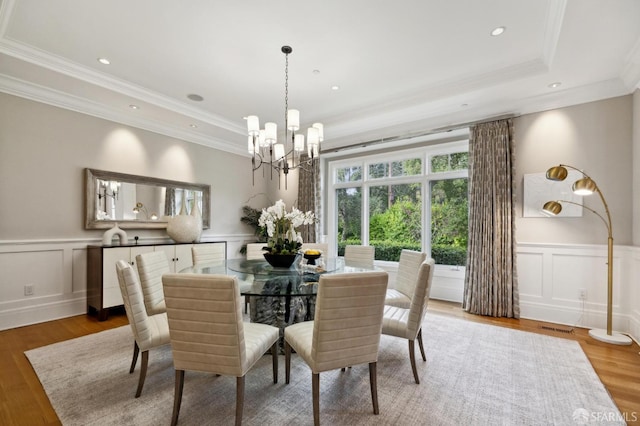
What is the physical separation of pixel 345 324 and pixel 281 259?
1.26m

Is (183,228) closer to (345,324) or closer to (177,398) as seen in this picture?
(177,398)

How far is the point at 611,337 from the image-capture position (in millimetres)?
3045

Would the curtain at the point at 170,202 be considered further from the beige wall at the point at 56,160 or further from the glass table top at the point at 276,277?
the glass table top at the point at 276,277

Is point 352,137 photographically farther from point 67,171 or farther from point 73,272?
point 73,272

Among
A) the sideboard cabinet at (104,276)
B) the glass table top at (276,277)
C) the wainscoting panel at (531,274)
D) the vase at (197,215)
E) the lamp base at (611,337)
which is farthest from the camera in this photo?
the vase at (197,215)

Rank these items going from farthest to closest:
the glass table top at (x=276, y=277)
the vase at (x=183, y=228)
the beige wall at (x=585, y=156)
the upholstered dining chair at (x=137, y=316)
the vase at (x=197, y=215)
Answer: the vase at (x=197, y=215)
the vase at (x=183, y=228)
the beige wall at (x=585, y=156)
the glass table top at (x=276, y=277)
the upholstered dining chair at (x=137, y=316)

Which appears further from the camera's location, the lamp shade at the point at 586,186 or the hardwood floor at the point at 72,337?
the lamp shade at the point at 586,186

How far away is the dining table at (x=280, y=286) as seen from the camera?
2250 mm

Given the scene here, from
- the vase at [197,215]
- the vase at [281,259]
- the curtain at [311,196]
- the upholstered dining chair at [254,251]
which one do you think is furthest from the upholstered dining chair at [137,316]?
the curtain at [311,196]

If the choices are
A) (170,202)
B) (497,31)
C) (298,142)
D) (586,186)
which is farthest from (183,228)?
(586,186)

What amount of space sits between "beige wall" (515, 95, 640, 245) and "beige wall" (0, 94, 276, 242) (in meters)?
5.48

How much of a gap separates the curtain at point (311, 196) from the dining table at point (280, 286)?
2535mm

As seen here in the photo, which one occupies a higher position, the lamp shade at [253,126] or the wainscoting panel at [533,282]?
the lamp shade at [253,126]

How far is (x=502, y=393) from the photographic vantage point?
2.10 m
